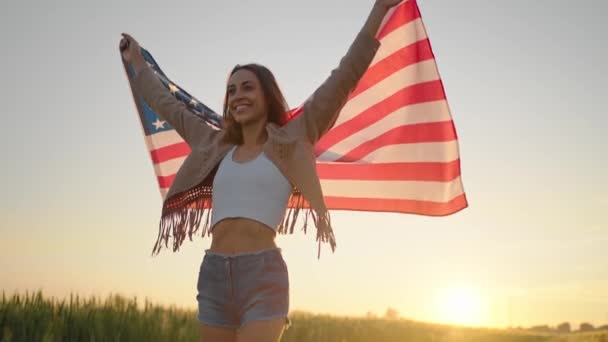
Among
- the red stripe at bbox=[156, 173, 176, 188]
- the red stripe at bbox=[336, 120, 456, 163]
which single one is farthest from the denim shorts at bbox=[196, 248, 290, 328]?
the red stripe at bbox=[156, 173, 176, 188]

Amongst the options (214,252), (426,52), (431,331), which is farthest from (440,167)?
(431,331)

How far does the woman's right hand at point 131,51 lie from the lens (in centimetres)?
436

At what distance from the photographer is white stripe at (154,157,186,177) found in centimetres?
590

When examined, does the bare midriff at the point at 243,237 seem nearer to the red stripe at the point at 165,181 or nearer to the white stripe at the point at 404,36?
the white stripe at the point at 404,36

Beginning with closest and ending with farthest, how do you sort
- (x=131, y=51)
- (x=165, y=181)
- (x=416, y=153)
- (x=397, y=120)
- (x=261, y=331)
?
(x=261, y=331)
(x=131, y=51)
(x=416, y=153)
(x=397, y=120)
(x=165, y=181)

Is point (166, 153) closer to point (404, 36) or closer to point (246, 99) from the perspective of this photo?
point (404, 36)

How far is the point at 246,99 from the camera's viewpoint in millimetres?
3436

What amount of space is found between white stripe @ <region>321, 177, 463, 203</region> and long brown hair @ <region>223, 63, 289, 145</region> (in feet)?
5.68

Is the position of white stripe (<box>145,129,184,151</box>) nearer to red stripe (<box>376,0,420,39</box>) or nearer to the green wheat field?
the green wheat field

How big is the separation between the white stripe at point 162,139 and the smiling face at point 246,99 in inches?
101

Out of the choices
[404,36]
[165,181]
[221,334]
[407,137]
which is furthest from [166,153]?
[221,334]

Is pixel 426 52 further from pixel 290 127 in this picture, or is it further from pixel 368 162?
pixel 290 127

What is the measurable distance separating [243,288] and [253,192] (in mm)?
470

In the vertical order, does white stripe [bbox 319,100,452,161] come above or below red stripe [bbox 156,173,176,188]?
above
